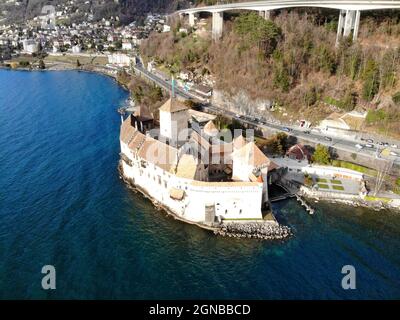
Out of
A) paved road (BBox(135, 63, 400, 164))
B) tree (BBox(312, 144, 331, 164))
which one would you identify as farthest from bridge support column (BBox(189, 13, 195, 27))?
tree (BBox(312, 144, 331, 164))

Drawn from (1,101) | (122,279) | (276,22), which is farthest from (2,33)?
(122,279)

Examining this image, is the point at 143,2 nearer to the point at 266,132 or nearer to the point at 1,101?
the point at 1,101

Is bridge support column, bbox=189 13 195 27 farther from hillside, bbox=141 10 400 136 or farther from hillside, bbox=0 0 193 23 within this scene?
hillside, bbox=0 0 193 23

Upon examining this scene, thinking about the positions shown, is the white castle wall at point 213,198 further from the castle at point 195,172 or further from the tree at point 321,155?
the tree at point 321,155

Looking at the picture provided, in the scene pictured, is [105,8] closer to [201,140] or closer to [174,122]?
[174,122]

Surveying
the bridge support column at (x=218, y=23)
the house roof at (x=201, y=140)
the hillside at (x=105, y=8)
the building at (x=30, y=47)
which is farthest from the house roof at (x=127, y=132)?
the hillside at (x=105, y=8)

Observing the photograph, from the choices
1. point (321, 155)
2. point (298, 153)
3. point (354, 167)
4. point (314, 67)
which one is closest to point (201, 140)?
point (298, 153)
